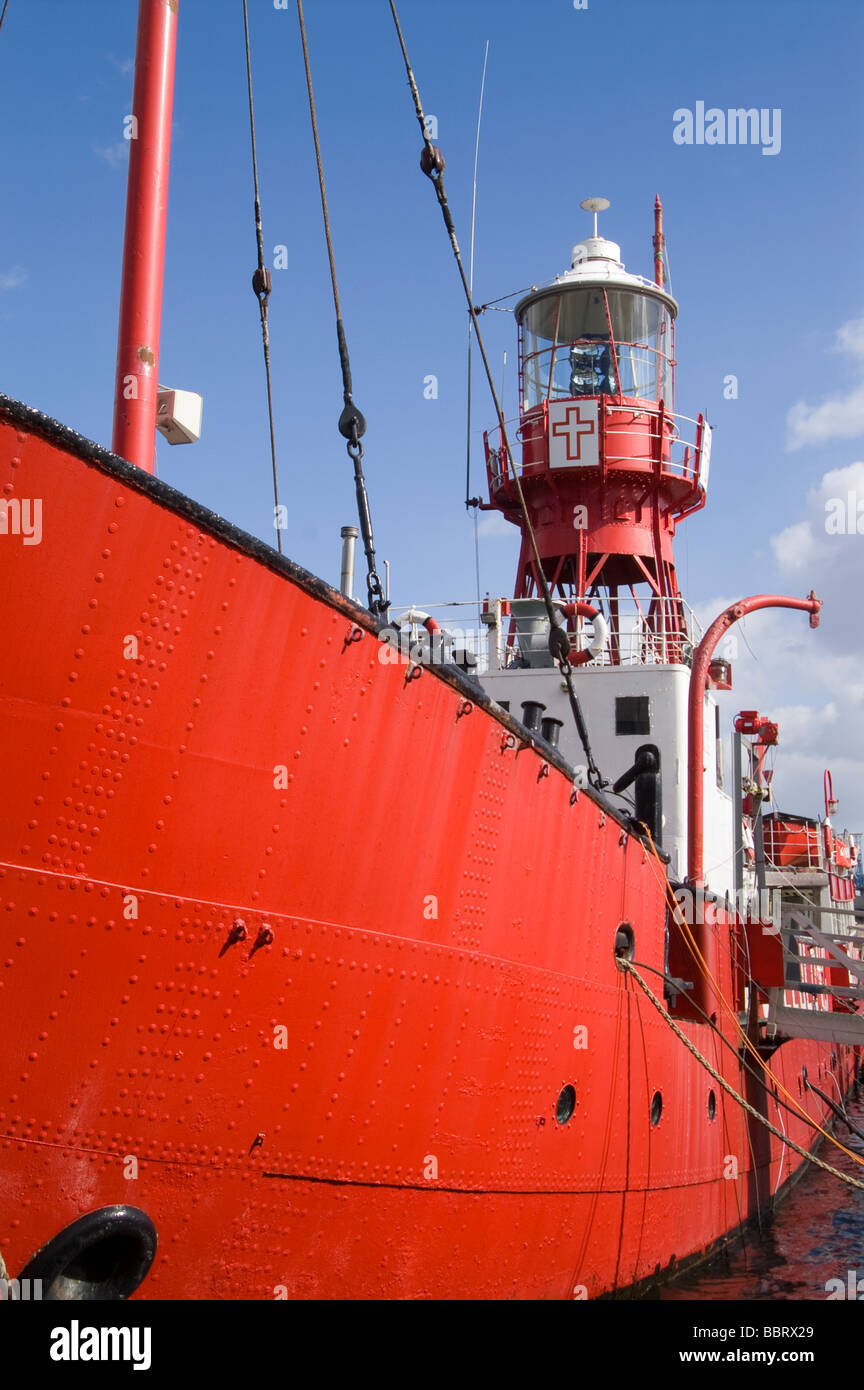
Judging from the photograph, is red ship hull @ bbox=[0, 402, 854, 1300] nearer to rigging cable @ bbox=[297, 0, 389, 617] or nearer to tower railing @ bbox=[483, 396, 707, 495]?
rigging cable @ bbox=[297, 0, 389, 617]

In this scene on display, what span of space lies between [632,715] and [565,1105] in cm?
654

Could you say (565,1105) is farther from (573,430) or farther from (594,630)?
(573,430)

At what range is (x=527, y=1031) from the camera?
23.8 feet

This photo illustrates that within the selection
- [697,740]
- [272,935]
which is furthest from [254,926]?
[697,740]

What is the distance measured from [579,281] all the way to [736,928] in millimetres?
10652

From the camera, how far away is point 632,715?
1367 centimetres

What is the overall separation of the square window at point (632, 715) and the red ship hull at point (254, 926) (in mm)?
6091

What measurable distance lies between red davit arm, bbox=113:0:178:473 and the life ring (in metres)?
8.47

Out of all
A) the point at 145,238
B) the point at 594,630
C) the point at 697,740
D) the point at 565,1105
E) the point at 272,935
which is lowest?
the point at 565,1105

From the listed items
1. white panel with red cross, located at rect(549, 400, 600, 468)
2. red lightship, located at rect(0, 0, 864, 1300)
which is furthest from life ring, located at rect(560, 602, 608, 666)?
red lightship, located at rect(0, 0, 864, 1300)
